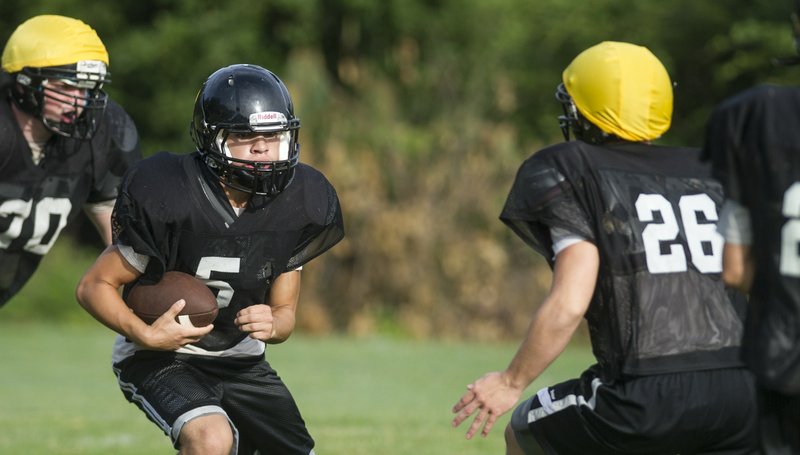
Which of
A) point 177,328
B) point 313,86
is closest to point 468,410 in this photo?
point 177,328

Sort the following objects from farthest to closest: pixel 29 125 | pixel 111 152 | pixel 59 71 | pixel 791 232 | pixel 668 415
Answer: pixel 111 152 → pixel 29 125 → pixel 59 71 → pixel 668 415 → pixel 791 232

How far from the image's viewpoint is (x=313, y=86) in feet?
56.0

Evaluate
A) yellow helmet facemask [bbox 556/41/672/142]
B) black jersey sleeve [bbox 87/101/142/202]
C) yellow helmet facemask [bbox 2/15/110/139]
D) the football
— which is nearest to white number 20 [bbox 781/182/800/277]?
yellow helmet facemask [bbox 556/41/672/142]

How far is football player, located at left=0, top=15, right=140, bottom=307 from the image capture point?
206 inches

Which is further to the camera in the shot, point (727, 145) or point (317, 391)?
point (317, 391)

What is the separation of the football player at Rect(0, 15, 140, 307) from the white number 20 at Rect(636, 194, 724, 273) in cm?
276

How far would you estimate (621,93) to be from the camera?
142 inches

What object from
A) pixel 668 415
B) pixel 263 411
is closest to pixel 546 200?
pixel 668 415

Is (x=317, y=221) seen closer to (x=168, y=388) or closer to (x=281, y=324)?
(x=281, y=324)

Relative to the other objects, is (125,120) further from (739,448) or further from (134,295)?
(739,448)

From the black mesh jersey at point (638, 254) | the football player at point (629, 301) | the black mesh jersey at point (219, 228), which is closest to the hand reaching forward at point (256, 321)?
the black mesh jersey at point (219, 228)

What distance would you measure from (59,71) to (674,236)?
9.86 ft

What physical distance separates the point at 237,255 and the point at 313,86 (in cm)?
1307

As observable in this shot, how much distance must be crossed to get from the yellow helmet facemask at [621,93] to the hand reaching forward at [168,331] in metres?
1.51
